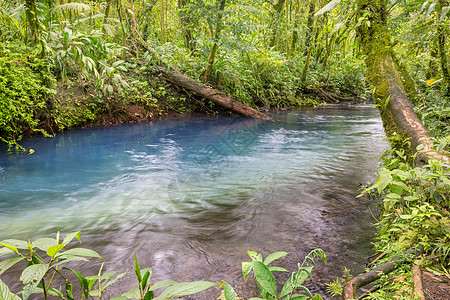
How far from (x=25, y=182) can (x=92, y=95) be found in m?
4.82

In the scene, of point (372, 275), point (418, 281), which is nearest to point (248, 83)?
point (372, 275)

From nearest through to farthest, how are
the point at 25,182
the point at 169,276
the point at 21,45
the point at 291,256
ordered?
1. the point at 169,276
2. the point at 291,256
3. the point at 25,182
4. the point at 21,45

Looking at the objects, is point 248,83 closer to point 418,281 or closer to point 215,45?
point 215,45

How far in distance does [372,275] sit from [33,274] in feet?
5.73

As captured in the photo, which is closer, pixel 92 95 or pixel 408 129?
pixel 408 129

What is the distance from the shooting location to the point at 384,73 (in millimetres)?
3461

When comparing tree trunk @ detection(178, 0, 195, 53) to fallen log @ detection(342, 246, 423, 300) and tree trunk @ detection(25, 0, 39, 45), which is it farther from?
Answer: fallen log @ detection(342, 246, 423, 300)

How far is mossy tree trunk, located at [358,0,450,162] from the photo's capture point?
310cm

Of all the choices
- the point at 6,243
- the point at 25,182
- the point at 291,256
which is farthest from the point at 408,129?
the point at 25,182

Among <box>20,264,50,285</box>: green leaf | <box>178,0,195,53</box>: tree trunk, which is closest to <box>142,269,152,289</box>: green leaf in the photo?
<box>20,264,50,285</box>: green leaf

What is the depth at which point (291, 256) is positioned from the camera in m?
2.53

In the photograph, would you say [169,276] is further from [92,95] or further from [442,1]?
[92,95]

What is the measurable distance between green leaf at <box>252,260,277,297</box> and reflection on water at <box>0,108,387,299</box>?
3.51 ft

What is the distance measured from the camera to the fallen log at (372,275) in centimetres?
158
